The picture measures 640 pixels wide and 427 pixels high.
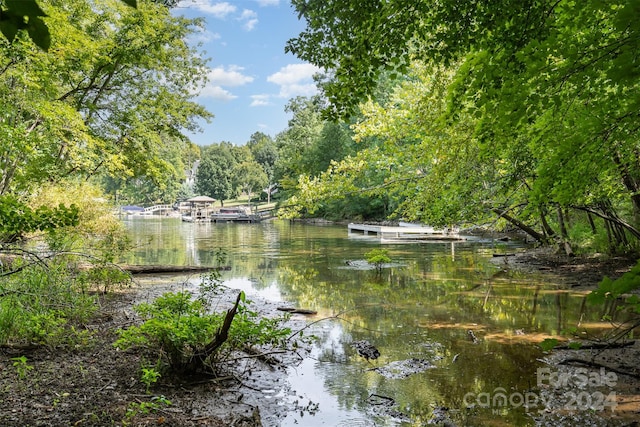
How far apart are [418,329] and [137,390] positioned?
528 centimetres

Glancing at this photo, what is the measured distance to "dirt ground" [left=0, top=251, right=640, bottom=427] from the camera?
13.7ft

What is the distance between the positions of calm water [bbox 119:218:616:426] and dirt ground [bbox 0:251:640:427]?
410 mm

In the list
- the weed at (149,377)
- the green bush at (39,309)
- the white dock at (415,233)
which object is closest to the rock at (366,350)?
the weed at (149,377)

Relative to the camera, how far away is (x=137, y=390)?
4879 millimetres

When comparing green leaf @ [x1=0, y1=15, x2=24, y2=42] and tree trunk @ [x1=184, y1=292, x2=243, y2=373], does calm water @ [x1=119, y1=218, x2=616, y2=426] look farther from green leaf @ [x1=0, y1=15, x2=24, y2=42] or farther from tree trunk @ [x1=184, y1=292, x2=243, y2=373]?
green leaf @ [x1=0, y1=15, x2=24, y2=42]

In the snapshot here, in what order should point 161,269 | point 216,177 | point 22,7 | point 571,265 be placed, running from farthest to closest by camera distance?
point 216,177
point 161,269
point 571,265
point 22,7

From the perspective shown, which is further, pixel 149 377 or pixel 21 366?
pixel 21 366

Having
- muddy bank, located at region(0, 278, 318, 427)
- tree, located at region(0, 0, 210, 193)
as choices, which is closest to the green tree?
tree, located at region(0, 0, 210, 193)

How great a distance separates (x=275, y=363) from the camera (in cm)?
662

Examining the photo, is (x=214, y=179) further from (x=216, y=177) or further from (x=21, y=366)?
(x=21, y=366)

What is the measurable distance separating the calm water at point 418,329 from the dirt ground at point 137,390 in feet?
1.34

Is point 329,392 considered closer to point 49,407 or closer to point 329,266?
Answer: point 49,407

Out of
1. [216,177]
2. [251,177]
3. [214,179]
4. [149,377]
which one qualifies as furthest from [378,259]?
[216,177]

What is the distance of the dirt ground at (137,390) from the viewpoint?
4.17 metres
